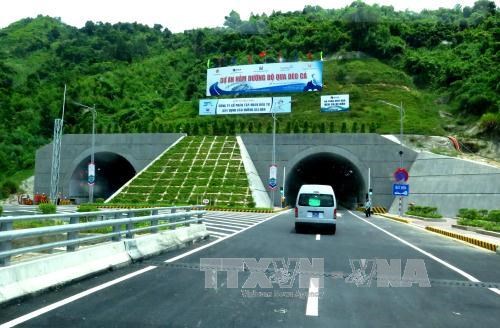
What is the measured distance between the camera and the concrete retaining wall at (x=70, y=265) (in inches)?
276

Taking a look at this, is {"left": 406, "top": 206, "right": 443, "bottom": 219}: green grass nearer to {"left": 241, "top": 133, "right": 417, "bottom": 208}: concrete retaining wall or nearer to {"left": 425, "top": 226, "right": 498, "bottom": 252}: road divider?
{"left": 241, "top": 133, "right": 417, "bottom": 208}: concrete retaining wall

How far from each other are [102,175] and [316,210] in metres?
45.6

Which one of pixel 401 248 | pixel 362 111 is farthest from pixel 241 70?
pixel 401 248

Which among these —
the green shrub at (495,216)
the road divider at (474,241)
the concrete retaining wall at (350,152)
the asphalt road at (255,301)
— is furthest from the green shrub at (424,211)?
the asphalt road at (255,301)

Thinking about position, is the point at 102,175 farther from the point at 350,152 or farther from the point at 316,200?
the point at 316,200

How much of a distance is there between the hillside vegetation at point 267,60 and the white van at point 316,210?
107 ft

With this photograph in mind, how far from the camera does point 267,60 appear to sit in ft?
319

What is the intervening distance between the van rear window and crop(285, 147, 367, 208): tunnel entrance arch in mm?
29185

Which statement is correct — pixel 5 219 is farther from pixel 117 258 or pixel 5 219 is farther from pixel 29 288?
pixel 117 258

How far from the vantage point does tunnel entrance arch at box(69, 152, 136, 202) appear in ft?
179

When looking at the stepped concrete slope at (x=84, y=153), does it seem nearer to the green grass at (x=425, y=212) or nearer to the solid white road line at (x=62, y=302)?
the green grass at (x=425, y=212)

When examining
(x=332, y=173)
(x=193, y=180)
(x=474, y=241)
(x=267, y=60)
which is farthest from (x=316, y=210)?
(x=267, y=60)

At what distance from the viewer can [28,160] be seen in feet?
230

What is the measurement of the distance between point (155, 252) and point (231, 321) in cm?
674
